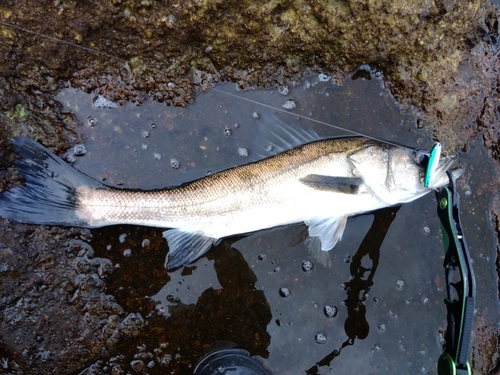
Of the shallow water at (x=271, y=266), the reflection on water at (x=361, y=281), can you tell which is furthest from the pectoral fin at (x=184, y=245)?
the reflection on water at (x=361, y=281)

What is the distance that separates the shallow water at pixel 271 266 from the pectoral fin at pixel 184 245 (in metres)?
0.13

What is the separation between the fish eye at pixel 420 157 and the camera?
8.89 ft

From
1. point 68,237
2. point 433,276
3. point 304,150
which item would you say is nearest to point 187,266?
point 68,237

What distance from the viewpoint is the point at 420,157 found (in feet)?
8.96

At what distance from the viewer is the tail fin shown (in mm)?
2586

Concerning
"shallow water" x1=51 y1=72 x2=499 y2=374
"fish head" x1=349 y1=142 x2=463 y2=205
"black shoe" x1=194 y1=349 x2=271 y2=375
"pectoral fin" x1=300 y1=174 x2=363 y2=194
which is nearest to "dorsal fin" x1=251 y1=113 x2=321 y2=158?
"shallow water" x1=51 y1=72 x2=499 y2=374

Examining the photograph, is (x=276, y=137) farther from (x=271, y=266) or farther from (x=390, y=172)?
(x=271, y=266)

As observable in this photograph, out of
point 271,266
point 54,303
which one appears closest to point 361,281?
point 271,266

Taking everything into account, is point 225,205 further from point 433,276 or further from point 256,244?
point 433,276

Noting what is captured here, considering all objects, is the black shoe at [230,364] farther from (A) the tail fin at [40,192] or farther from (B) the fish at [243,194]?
(A) the tail fin at [40,192]

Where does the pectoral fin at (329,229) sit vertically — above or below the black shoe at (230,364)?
above

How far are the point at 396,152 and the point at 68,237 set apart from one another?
2521 millimetres

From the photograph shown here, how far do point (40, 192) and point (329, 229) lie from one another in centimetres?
209

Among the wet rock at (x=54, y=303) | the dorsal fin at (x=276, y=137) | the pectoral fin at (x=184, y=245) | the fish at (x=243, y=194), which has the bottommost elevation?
the wet rock at (x=54, y=303)
